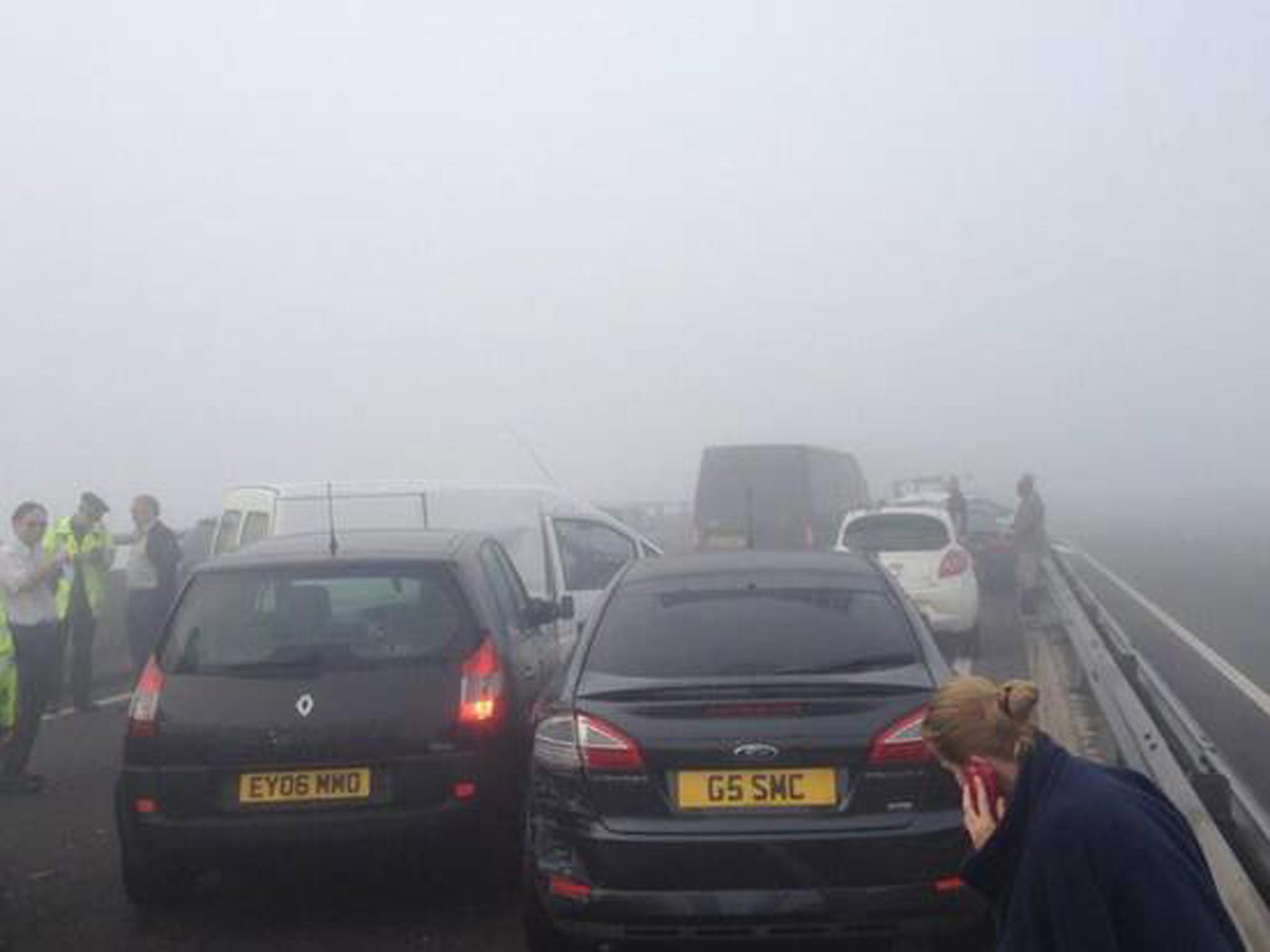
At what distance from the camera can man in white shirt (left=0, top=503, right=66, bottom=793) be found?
962 cm

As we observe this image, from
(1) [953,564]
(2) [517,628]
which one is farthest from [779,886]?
(1) [953,564]

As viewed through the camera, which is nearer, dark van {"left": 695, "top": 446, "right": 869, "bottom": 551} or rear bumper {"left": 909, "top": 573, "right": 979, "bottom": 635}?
rear bumper {"left": 909, "top": 573, "right": 979, "bottom": 635}

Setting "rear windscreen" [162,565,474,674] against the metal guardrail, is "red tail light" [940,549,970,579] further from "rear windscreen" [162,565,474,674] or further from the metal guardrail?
"rear windscreen" [162,565,474,674]

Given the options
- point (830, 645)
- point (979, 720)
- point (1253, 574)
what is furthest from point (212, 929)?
point (1253, 574)

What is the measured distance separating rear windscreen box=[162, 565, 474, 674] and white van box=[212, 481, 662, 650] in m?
4.33

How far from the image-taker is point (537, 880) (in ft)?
17.4

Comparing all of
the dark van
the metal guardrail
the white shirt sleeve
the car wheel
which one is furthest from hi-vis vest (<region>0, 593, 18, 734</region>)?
the dark van

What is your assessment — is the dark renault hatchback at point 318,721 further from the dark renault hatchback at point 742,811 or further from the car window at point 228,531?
the car window at point 228,531

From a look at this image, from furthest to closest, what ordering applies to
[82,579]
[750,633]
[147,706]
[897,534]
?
[897,534]
[82,579]
[147,706]
[750,633]

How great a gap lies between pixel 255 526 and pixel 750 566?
20.1ft

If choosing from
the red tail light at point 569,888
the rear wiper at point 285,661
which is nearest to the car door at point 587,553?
the rear wiper at point 285,661

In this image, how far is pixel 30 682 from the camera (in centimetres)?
985

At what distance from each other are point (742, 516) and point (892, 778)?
20432 millimetres

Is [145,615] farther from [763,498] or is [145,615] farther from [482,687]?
[763,498]
